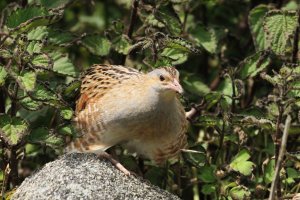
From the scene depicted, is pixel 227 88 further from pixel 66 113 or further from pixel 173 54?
pixel 66 113

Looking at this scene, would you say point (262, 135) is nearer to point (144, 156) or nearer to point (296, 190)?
point (296, 190)

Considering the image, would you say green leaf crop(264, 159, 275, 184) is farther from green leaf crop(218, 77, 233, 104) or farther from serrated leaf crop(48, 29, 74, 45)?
serrated leaf crop(48, 29, 74, 45)

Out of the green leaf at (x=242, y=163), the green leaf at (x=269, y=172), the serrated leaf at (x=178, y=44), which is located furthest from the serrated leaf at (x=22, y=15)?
the green leaf at (x=269, y=172)

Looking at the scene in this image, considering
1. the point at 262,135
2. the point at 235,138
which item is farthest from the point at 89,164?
the point at 262,135

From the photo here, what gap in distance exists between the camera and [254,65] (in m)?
4.17

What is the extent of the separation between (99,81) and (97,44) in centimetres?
35

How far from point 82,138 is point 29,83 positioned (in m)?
0.45

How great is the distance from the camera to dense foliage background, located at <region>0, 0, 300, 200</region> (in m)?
3.61

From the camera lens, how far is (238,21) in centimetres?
524

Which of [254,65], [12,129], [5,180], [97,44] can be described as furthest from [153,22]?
[5,180]

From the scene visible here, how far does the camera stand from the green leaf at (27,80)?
341cm

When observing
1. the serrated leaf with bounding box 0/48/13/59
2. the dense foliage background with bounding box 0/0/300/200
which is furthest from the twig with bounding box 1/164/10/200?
the serrated leaf with bounding box 0/48/13/59

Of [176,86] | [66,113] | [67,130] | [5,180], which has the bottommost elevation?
[5,180]

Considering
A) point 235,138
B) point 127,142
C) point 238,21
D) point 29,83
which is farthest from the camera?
point 238,21
